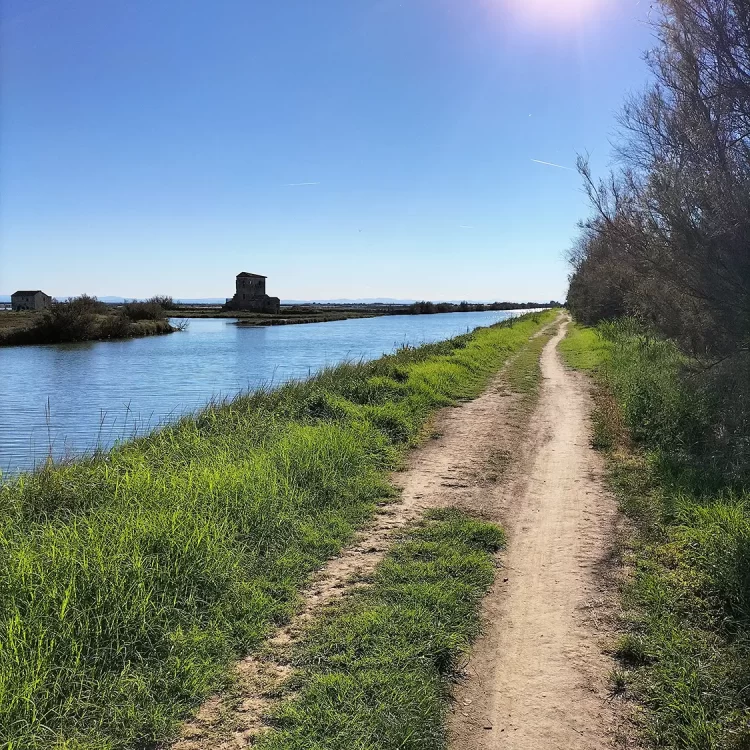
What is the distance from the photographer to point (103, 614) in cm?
341

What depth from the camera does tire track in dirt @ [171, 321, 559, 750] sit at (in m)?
2.89

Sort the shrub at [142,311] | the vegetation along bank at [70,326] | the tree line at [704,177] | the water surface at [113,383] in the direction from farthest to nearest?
the shrub at [142,311]
the vegetation along bank at [70,326]
the water surface at [113,383]
the tree line at [704,177]

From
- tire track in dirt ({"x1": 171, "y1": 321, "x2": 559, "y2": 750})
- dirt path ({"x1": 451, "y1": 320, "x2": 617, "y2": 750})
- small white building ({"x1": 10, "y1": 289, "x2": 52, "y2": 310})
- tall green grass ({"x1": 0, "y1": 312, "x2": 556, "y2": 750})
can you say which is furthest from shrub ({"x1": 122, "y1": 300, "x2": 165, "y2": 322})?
dirt path ({"x1": 451, "y1": 320, "x2": 617, "y2": 750})

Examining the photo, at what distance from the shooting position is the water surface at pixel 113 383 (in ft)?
44.3

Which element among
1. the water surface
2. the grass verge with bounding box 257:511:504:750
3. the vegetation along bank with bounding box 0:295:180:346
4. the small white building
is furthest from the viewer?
the small white building

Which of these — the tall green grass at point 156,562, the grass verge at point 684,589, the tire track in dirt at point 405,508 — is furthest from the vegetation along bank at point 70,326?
the grass verge at point 684,589

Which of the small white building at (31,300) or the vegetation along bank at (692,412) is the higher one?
the small white building at (31,300)

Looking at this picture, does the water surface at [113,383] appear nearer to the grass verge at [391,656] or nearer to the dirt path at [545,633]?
the grass verge at [391,656]

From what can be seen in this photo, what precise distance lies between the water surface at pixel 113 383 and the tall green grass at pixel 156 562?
189 centimetres

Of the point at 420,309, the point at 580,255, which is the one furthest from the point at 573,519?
the point at 420,309

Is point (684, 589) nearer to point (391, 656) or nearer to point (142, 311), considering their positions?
point (391, 656)

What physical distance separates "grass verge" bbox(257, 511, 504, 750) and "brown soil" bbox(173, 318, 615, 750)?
13 cm

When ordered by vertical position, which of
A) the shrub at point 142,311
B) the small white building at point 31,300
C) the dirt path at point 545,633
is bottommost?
the dirt path at point 545,633

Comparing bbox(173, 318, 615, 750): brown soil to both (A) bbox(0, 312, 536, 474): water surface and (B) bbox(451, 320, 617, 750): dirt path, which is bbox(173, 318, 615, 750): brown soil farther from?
(A) bbox(0, 312, 536, 474): water surface
